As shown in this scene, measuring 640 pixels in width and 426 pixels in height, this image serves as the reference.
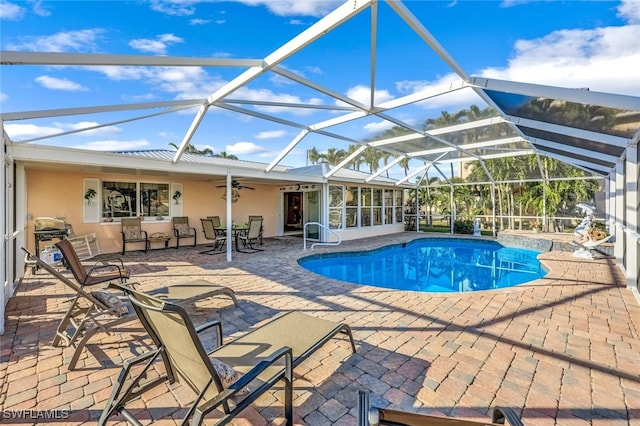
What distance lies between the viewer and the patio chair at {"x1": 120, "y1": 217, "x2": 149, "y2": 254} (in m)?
9.77

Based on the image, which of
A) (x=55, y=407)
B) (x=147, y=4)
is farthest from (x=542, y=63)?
(x=55, y=407)

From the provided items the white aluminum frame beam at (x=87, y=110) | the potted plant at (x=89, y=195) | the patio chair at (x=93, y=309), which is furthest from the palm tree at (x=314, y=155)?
the patio chair at (x=93, y=309)

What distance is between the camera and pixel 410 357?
3.14 meters

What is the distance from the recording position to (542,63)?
5629mm

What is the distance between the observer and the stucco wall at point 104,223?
28.3 ft

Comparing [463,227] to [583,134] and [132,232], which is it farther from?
[132,232]

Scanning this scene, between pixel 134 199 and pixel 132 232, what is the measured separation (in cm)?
125

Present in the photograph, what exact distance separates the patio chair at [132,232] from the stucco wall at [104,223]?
0.43 meters

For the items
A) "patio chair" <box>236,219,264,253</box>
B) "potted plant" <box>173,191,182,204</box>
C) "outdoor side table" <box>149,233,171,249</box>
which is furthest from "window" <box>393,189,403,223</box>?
"outdoor side table" <box>149,233,171,249</box>

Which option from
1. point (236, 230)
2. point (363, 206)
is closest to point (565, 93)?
point (236, 230)

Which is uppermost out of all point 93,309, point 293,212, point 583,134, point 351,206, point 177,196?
point 583,134

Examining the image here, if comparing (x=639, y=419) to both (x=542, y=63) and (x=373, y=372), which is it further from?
(x=542, y=63)

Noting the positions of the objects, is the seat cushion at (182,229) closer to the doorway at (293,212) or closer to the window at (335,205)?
the window at (335,205)

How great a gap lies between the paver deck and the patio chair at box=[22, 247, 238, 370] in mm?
176
